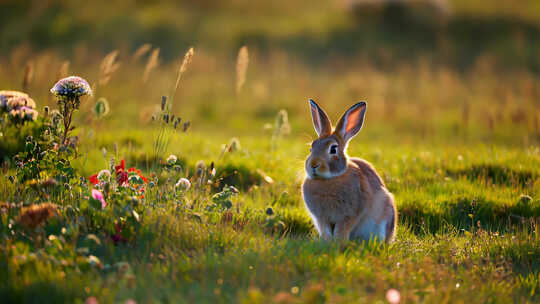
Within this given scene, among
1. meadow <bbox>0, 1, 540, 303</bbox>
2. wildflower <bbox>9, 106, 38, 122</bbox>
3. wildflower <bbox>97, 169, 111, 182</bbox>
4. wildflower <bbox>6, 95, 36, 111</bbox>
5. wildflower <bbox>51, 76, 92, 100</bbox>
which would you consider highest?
wildflower <bbox>51, 76, 92, 100</bbox>

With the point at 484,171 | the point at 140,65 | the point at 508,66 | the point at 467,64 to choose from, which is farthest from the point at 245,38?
the point at 484,171

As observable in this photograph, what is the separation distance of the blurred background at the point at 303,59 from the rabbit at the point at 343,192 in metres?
3.79

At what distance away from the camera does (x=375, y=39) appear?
73.9ft

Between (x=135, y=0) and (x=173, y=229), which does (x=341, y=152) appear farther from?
(x=135, y=0)

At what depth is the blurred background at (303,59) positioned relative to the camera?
43.1 ft

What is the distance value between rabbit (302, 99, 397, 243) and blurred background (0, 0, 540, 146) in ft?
12.4

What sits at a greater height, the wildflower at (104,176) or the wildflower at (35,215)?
the wildflower at (104,176)

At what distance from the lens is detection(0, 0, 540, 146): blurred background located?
517 inches

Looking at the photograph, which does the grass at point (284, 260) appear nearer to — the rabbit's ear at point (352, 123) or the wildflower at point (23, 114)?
the wildflower at point (23, 114)

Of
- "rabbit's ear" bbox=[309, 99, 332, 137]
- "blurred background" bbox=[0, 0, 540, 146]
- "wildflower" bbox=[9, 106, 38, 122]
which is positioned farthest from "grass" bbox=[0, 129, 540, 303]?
"blurred background" bbox=[0, 0, 540, 146]

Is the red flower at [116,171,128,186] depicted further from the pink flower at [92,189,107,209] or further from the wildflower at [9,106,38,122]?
the wildflower at [9,106,38,122]

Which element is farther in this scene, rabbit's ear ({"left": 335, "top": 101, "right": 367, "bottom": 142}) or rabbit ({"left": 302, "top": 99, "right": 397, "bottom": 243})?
rabbit's ear ({"left": 335, "top": 101, "right": 367, "bottom": 142})

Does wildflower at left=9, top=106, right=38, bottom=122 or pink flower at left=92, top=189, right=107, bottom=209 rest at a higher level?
wildflower at left=9, top=106, right=38, bottom=122

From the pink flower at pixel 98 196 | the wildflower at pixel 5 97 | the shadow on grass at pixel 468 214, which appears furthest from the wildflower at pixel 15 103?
the shadow on grass at pixel 468 214
